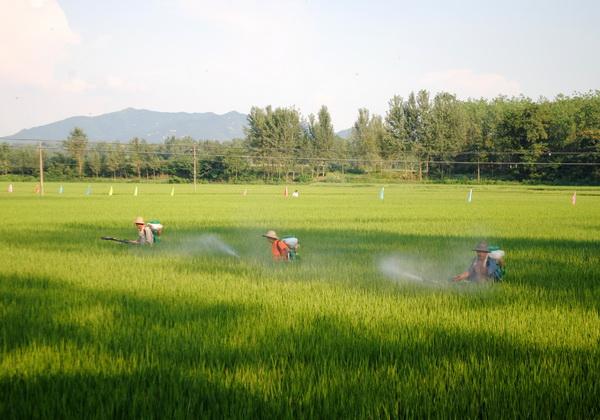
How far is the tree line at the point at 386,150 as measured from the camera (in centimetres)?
8238

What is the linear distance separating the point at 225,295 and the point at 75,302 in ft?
5.69

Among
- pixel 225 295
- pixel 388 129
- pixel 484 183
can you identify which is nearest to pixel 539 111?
pixel 484 183

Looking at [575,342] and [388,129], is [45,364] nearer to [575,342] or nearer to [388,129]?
[575,342]

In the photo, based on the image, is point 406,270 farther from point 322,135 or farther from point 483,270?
point 322,135

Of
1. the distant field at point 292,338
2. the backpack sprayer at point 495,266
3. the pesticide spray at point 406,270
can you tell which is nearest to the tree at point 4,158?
the distant field at point 292,338

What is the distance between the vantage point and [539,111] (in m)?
82.1

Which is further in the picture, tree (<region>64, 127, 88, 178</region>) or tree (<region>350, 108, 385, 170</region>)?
tree (<region>350, 108, 385, 170</region>)

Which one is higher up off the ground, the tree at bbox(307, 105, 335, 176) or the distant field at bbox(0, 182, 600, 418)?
the tree at bbox(307, 105, 335, 176)

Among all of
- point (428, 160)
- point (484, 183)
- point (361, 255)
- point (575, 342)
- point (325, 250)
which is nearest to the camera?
point (575, 342)

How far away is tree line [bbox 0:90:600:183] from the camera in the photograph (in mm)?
82375

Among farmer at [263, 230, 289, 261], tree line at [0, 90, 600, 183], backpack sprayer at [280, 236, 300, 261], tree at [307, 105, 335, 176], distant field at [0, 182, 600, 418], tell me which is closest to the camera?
distant field at [0, 182, 600, 418]

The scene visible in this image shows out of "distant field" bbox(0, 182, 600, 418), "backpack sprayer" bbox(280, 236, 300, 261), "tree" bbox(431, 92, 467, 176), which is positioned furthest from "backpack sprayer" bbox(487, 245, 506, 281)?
"tree" bbox(431, 92, 467, 176)

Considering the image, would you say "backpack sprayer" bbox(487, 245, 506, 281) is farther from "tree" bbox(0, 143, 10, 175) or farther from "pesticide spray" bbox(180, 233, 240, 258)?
"tree" bbox(0, 143, 10, 175)

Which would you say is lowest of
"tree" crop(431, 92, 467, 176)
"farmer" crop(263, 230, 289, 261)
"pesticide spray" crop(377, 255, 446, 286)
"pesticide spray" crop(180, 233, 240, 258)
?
"pesticide spray" crop(180, 233, 240, 258)
